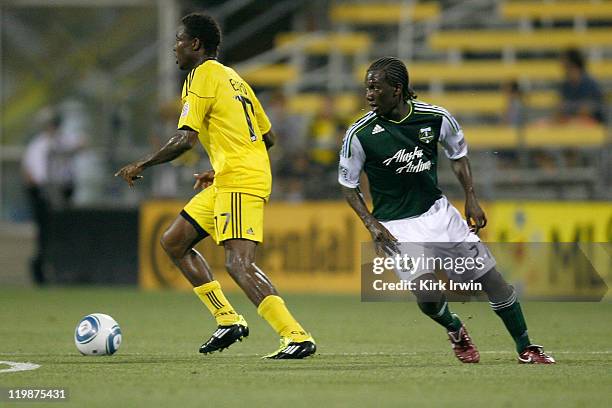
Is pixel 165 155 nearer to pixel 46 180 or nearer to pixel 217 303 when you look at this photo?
pixel 217 303

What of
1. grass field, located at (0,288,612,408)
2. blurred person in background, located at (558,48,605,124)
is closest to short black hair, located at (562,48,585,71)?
blurred person in background, located at (558,48,605,124)

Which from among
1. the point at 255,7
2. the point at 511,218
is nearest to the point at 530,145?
the point at 511,218

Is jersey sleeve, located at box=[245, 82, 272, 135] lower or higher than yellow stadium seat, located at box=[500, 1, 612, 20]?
lower

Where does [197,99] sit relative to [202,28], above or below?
below

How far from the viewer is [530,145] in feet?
54.4

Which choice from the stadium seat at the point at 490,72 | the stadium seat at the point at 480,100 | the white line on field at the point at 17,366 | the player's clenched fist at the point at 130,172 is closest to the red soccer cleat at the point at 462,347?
the player's clenched fist at the point at 130,172

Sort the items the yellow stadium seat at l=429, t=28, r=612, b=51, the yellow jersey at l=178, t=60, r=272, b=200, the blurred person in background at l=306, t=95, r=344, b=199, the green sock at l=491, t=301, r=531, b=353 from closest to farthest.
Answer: the green sock at l=491, t=301, r=531, b=353
the yellow jersey at l=178, t=60, r=272, b=200
the blurred person in background at l=306, t=95, r=344, b=199
the yellow stadium seat at l=429, t=28, r=612, b=51

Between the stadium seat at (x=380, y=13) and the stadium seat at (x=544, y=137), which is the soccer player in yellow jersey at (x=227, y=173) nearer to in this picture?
the stadium seat at (x=544, y=137)

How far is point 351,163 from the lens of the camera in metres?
8.20

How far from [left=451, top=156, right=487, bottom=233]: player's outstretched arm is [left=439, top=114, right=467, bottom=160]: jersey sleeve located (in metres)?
0.05

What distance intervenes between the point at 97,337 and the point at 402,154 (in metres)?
2.40

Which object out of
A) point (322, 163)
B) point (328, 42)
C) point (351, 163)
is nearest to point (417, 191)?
point (351, 163)

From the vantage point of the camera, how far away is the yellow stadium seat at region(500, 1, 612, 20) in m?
21.6
